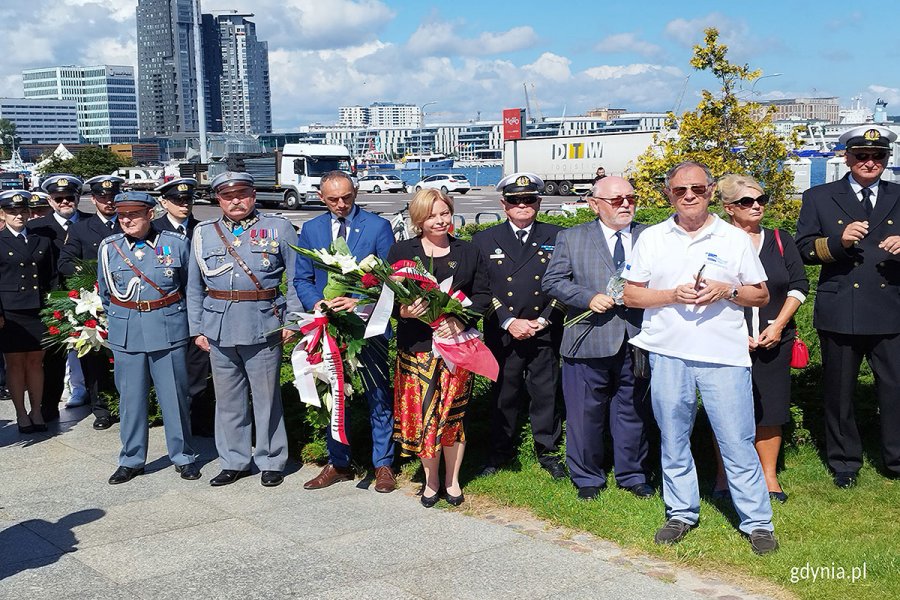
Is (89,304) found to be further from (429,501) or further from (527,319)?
(527,319)

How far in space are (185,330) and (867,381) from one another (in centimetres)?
475

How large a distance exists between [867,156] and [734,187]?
0.89 meters

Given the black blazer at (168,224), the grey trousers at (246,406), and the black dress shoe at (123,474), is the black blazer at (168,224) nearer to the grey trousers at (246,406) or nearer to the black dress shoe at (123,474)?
the grey trousers at (246,406)

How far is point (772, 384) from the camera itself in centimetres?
546

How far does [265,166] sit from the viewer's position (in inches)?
1797

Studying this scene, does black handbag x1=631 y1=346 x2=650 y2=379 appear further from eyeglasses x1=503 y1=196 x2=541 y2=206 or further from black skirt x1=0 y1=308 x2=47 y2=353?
black skirt x1=0 y1=308 x2=47 y2=353

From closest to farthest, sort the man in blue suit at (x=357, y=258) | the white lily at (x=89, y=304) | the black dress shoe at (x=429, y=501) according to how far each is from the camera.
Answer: the black dress shoe at (x=429, y=501) → the man in blue suit at (x=357, y=258) → the white lily at (x=89, y=304)

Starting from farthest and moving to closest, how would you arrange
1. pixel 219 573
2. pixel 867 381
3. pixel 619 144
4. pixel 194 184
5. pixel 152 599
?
pixel 619 144 < pixel 194 184 < pixel 867 381 < pixel 219 573 < pixel 152 599

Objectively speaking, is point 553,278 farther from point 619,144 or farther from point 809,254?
point 619,144

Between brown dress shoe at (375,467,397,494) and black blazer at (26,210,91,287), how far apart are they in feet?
12.2

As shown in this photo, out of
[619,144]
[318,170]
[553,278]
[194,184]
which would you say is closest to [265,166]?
[318,170]

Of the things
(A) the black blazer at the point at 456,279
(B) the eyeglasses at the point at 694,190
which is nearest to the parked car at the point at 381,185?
(A) the black blazer at the point at 456,279

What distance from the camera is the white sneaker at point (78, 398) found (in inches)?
347

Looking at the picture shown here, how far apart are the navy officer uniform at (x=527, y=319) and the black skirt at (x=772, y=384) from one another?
124 centimetres
